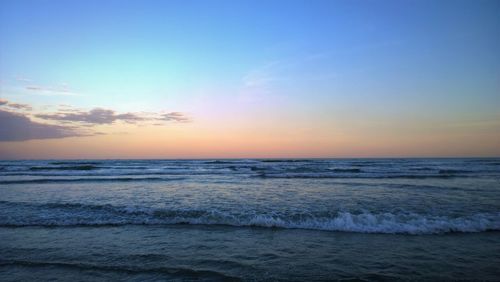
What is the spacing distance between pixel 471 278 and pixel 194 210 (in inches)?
324

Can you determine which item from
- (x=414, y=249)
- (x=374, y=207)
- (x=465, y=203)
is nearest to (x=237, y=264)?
(x=414, y=249)

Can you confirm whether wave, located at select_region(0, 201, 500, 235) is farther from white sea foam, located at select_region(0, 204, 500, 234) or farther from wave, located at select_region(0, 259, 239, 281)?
wave, located at select_region(0, 259, 239, 281)

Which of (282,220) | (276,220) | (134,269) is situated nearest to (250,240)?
(276,220)

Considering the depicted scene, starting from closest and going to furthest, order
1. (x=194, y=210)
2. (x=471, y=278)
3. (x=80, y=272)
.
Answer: (x=471, y=278)
(x=80, y=272)
(x=194, y=210)

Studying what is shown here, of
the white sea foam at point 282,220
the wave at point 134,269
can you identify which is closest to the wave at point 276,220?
the white sea foam at point 282,220

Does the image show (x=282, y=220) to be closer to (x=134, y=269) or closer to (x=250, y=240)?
(x=250, y=240)

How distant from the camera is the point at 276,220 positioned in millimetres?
8969

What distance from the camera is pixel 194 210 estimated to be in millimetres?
10375

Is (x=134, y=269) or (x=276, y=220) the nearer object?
(x=134, y=269)

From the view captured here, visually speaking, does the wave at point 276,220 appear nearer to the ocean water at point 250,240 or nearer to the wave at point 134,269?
the ocean water at point 250,240

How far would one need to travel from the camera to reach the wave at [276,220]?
26.9 feet

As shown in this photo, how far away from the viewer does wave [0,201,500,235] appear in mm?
8211

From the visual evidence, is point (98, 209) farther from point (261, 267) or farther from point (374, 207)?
point (374, 207)

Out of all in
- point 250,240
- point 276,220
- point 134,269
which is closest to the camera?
point 134,269
